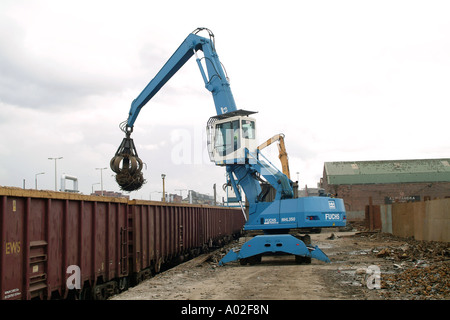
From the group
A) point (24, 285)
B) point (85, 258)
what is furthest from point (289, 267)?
point (24, 285)

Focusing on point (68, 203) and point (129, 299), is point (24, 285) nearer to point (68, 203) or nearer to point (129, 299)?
point (68, 203)

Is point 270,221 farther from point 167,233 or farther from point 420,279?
point 420,279

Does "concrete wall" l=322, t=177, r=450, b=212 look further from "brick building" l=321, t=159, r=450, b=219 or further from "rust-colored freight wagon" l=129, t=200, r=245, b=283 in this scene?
"rust-colored freight wagon" l=129, t=200, r=245, b=283

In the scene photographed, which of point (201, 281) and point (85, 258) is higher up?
point (85, 258)

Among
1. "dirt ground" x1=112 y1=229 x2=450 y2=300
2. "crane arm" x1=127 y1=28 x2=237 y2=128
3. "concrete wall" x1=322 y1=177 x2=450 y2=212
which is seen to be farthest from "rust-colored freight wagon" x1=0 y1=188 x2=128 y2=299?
"concrete wall" x1=322 y1=177 x2=450 y2=212

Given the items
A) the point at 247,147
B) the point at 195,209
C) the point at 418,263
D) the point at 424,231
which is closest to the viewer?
the point at 418,263

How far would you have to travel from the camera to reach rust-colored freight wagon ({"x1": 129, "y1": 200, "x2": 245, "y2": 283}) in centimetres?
1161

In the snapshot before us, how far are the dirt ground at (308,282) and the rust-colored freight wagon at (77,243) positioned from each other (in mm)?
648

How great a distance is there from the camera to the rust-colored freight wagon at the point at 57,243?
6410 millimetres

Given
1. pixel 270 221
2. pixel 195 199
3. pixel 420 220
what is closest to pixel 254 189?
pixel 270 221

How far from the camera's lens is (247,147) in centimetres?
1463

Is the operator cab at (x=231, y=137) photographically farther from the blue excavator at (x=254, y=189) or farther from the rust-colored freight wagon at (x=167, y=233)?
the rust-colored freight wagon at (x=167, y=233)

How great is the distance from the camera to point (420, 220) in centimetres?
2092
